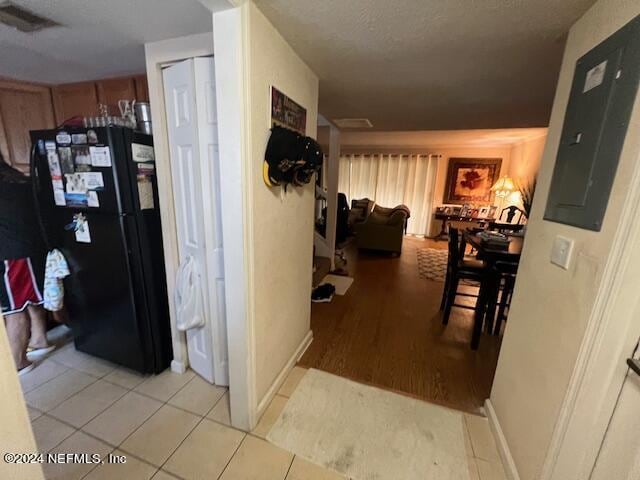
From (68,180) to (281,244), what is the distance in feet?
4.41

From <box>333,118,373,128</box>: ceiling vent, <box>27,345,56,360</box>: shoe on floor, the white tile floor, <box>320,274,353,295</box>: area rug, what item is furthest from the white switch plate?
<box>27,345,56,360</box>: shoe on floor

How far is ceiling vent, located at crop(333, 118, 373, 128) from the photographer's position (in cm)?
316

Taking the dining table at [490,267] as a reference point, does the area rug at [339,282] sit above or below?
below

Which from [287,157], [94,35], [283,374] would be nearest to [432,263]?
[283,374]

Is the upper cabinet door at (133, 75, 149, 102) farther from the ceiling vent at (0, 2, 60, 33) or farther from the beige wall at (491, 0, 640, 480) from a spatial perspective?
the beige wall at (491, 0, 640, 480)

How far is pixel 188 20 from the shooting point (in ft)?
4.18

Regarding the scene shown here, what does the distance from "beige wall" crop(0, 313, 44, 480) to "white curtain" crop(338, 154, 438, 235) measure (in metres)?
6.84

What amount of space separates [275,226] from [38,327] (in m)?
2.06

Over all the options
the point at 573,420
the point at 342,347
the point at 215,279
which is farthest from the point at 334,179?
the point at 573,420

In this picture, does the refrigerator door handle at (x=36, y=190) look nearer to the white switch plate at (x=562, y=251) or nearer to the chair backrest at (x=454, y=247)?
the white switch plate at (x=562, y=251)

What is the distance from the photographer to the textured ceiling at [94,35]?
1.17 meters

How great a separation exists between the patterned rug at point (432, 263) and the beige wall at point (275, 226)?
8.37 feet

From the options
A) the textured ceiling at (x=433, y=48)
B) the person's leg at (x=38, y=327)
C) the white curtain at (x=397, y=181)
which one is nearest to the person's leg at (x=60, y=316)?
the person's leg at (x=38, y=327)

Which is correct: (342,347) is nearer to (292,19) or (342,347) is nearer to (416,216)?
(292,19)
